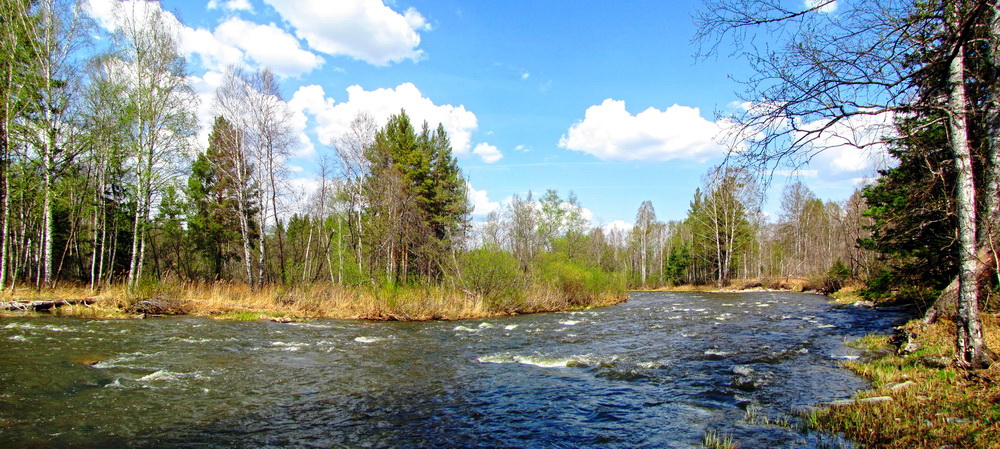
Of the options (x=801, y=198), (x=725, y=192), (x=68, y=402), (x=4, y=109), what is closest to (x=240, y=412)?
(x=68, y=402)

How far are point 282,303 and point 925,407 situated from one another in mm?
19730

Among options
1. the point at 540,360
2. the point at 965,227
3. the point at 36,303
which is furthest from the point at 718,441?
the point at 36,303

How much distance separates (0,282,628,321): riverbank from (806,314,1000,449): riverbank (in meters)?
14.5

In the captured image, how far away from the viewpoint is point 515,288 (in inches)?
898

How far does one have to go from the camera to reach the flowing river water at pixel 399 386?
220 inches

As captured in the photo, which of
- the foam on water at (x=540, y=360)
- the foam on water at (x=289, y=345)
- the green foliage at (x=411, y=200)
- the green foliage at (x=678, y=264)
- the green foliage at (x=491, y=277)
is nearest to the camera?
the foam on water at (x=540, y=360)

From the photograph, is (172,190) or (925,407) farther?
(172,190)

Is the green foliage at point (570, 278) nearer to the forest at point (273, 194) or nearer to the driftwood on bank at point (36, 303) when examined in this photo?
the forest at point (273, 194)

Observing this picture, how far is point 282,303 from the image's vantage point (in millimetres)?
19453

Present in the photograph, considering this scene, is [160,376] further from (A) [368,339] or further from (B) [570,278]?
(B) [570,278]

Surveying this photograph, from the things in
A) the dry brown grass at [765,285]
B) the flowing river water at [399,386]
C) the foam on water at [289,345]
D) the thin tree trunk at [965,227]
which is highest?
the thin tree trunk at [965,227]

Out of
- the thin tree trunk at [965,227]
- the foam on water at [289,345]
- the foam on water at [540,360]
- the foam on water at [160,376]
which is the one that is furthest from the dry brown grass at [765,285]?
the foam on water at [160,376]

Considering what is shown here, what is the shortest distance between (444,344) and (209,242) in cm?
2732

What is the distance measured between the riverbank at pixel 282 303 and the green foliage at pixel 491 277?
0.11 metres
